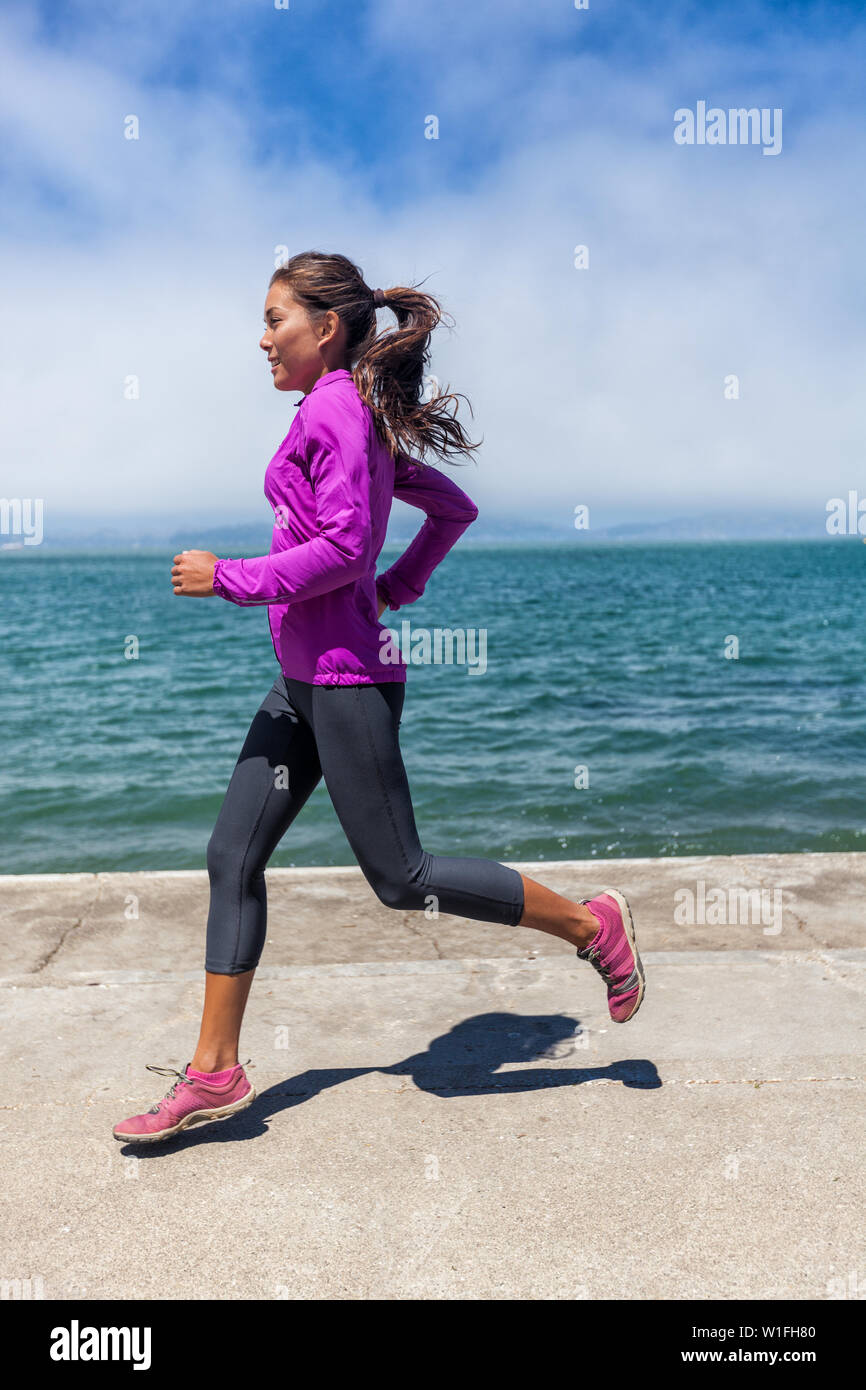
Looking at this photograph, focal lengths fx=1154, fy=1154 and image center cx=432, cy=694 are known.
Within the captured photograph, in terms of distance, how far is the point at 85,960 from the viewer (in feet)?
13.8

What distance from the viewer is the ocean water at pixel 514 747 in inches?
381

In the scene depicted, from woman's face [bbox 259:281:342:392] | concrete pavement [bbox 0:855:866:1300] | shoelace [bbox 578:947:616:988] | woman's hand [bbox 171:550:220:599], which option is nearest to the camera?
concrete pavement [bbox 0:855:866:1300]

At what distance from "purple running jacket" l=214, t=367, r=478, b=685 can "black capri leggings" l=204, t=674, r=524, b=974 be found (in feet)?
0.27

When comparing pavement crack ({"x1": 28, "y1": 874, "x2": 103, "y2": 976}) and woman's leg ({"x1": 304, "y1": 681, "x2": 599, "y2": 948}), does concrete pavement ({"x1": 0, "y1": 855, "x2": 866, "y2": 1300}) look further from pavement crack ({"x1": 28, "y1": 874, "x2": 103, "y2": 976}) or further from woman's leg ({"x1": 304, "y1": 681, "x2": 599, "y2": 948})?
woman's leg ({"x1": 304, "y1": 681, "x2": 599, "y2": 948})

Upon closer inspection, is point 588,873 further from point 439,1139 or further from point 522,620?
point 522,620

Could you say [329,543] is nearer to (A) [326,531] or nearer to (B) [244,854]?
(A) [326,531]

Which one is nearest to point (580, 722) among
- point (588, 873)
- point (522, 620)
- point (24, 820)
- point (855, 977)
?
point (24, 820)

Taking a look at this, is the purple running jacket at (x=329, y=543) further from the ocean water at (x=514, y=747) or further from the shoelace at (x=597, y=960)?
the ocean water at (x=514, y=747)

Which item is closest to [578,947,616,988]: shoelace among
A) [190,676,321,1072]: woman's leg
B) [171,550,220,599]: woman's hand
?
[190,676,321,1072]: woman's leg

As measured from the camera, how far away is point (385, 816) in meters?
2.79

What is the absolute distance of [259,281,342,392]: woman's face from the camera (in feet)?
9.27

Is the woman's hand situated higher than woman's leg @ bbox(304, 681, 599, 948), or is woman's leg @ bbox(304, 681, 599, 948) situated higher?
the woman's hand

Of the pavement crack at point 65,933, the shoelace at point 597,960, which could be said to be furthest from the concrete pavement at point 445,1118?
the shoelace at point 597,960

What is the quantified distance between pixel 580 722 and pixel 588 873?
10333 millimetres
